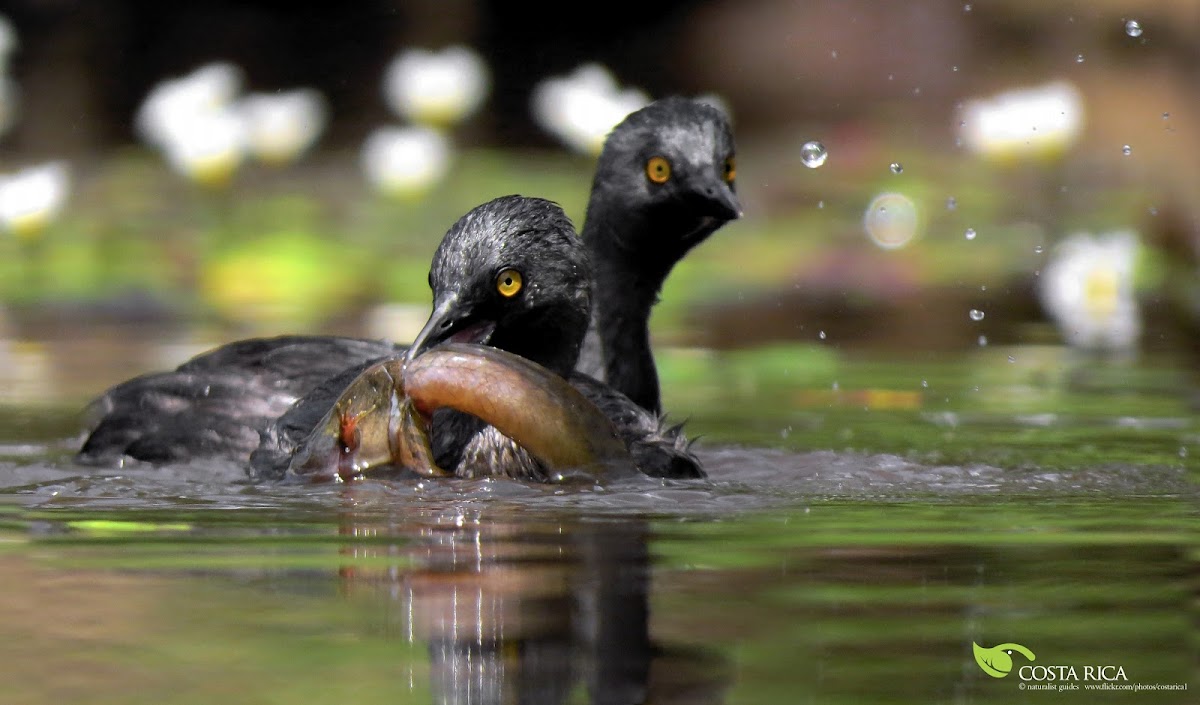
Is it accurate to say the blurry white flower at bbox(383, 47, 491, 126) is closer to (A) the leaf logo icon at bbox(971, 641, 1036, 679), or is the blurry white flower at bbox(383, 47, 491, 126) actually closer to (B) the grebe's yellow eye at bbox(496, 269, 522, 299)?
(B) the grebe's yellow eye at bbox(496, 269, 522, 299)

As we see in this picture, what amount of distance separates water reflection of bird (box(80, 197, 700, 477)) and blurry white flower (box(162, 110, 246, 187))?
8368mm

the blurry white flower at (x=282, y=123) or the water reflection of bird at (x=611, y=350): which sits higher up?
the blurry white flower at (x=282, y=123)

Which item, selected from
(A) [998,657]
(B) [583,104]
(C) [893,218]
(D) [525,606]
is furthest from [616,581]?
(C) [893,218]

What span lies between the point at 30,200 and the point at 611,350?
7.86 m

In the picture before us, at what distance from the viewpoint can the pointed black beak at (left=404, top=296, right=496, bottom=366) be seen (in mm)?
6105

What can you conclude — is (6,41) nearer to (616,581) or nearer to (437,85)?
(437,85)

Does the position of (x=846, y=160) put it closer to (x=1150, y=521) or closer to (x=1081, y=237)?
(x=1081, y=237)

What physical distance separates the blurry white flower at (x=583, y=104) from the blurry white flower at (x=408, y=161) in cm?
77

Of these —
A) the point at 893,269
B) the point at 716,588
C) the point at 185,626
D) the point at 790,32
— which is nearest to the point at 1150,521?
the point at 716,588

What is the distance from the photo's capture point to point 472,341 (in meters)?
6.45

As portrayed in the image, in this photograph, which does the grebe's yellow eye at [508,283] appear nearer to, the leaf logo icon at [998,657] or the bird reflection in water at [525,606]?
the bird reflection in water at [525,606]

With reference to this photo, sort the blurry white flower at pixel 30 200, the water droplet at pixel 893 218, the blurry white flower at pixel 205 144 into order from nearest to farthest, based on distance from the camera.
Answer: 1. the blurry white flower at pixel 30 200
2. the blurry white flower at pixel 205 144
3. the water droplet at pixel 893 218

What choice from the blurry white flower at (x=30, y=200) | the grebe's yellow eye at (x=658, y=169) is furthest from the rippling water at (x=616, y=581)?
the blurry white flower at (x=30, y=200)

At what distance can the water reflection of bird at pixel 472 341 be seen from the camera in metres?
6.28
